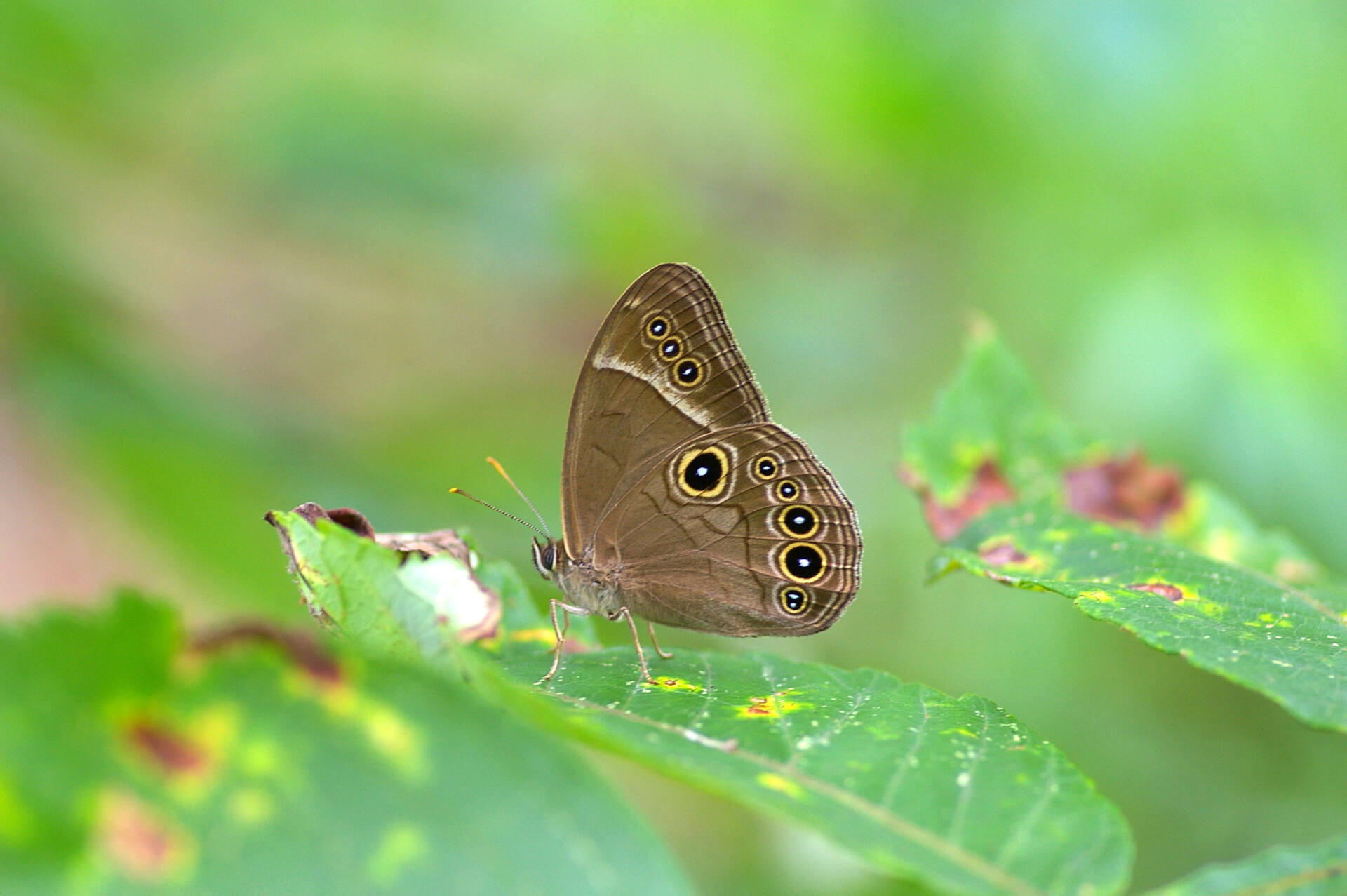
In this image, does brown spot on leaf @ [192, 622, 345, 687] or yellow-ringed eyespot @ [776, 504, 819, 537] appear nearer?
brown spot on leaf @ [192, 622, 345, 687]

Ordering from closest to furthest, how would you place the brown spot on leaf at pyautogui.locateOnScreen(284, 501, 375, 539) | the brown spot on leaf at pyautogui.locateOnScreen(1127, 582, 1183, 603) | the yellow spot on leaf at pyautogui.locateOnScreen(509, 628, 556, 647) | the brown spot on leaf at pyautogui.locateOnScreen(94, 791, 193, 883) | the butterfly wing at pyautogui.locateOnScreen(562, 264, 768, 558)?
the brown spot on leaf at pyautogui.locateOnScreen(94, 791, 193, 883) < the brown spot on leaf at pyautogui.locateOnScreen(284, 501, 375, 539) < the brown spot on leaf at pyautogui.locateOnScreen(1127, 582, 1183, 603) < the yellow spot on leaf at pyautogui.locateOnScreen(509, 628, 556, 647) < the butterfly wing at pyautogui.locateOnScreen(562, 264, 768, 558)

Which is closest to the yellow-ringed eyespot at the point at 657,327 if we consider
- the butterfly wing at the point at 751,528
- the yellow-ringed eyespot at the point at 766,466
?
the butterfly wing at the point at 751,528

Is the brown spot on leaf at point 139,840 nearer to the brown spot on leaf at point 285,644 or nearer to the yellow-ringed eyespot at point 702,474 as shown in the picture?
the brown spot on leaf at point 285,644

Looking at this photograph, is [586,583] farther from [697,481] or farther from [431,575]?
[431,575]

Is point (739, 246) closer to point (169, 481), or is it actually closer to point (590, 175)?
point (590, 175)

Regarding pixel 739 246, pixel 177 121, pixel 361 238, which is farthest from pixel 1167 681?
pixel 177 121

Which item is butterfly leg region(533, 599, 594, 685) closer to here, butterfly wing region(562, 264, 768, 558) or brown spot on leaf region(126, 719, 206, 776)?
butterfly wing region(562, 264, 768, 558)

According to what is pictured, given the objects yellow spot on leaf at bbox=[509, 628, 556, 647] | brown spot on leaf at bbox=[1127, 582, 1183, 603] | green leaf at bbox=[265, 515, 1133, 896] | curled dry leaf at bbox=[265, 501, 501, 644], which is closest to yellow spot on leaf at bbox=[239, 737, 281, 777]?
green leaf at bbox=[265, 515, 1133, 896]
